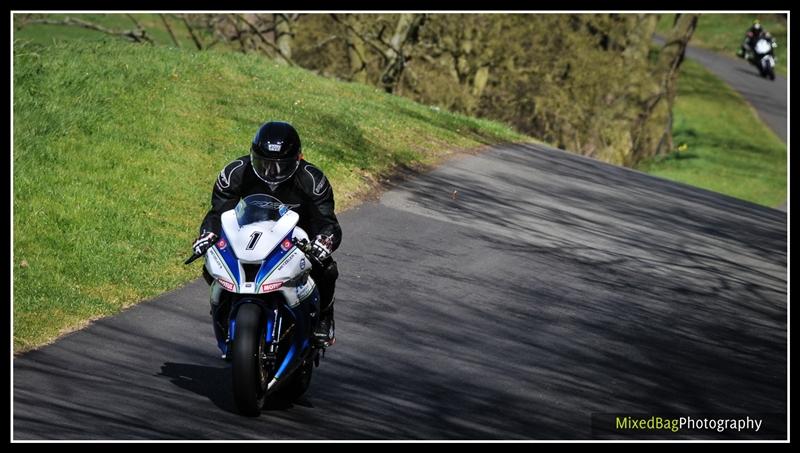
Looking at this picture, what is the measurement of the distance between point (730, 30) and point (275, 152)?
200 ft

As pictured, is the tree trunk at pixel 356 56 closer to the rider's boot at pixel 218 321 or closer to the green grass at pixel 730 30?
the green grass at pixel 730 30

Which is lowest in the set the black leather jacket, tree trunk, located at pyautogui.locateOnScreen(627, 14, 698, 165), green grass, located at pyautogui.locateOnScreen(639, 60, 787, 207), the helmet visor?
green grass, located at pyautogui.locateOnScreen(639, 60, 787, 207)

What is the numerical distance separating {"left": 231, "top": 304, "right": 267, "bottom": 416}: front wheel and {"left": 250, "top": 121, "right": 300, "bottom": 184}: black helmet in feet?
3.15

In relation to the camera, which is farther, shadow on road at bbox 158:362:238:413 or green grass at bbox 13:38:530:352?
green grass at bbox 13:38:530:352

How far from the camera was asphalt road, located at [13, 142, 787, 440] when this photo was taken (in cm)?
887

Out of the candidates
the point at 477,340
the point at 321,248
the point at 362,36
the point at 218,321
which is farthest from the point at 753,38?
the point at 218,321

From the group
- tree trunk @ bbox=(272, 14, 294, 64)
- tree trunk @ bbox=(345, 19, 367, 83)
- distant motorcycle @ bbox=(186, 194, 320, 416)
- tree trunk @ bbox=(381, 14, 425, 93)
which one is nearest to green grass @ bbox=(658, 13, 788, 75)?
tree trunk @ bbox=(345, 19, 367, 83)

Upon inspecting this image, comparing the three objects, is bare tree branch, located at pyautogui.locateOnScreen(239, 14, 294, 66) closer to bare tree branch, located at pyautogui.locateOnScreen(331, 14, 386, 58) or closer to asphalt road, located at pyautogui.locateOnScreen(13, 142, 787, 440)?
bare tree branch, located at pyautogui.locateOnScreen(331, 14, 386, 58)

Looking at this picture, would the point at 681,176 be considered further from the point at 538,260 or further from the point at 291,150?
the point at 291,150

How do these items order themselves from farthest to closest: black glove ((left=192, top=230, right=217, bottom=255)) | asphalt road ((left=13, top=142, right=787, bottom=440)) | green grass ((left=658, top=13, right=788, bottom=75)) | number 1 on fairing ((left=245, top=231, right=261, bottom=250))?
green grass ((left=658, top=13, right=788, bottom=75)) < asphalt road ((left=13, top=142, right=787, bottom=440)) < black glove ((left=192, top=230, right=217, bottom=255)) < number 1 on fairing ((left=245, top=231, right=261, bottom=250))

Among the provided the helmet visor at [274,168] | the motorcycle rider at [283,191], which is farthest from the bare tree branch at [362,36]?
the helmet visor at [274,168]

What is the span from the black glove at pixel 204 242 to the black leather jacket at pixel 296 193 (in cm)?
24

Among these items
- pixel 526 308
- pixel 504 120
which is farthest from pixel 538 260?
pixel 504 120

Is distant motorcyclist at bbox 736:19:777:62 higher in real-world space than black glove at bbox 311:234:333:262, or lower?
lower
